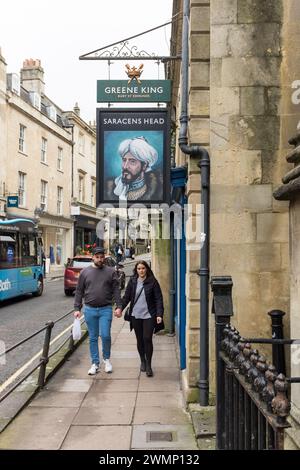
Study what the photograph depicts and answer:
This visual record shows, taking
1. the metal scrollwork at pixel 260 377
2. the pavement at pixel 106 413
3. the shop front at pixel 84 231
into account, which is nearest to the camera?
the metal scrollwork at pixel 260 377

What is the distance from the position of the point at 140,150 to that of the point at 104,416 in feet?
11.0

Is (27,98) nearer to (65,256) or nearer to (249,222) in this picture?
(65,256)

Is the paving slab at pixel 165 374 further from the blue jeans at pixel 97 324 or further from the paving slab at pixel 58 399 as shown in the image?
the paving slab at pixel 58 399

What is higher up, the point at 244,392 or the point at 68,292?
the point at 244,392

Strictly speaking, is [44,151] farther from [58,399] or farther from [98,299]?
[58,399]

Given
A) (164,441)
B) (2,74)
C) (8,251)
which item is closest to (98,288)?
(164,441)

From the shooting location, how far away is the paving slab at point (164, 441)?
4.51m

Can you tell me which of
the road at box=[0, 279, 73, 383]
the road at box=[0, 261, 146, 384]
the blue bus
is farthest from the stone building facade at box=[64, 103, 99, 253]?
the road at box=[0, 279, 73, 383]

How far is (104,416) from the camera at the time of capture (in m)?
5.36

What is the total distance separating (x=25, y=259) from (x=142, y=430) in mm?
14017

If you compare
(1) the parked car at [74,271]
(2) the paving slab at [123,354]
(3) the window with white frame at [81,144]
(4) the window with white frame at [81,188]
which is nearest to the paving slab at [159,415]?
(2) the paving slab at [123,354]

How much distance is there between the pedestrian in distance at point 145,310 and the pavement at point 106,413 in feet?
1.24
